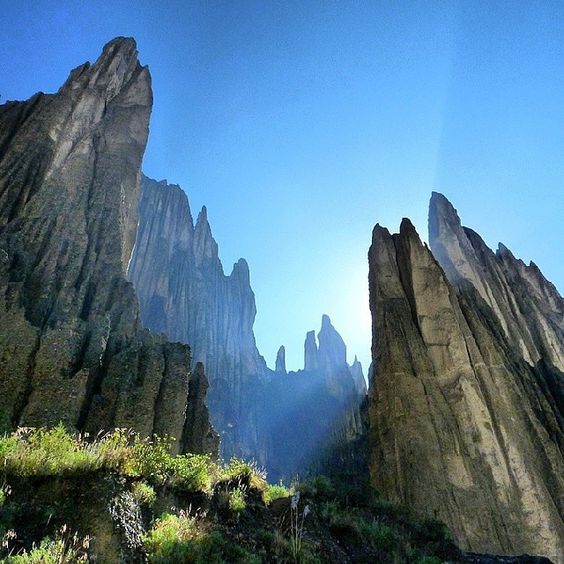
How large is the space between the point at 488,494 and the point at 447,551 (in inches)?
481

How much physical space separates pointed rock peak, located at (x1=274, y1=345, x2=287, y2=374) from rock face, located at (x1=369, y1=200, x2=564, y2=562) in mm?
97200

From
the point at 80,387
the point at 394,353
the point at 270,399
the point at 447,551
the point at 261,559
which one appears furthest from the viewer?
the point at 270,399

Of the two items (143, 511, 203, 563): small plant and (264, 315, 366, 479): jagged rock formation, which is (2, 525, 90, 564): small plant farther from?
(264, 315, 366, 479): jagged rock formation

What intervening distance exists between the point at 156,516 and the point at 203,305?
349 ft

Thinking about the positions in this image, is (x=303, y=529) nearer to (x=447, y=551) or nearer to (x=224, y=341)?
(x=447, y=551)

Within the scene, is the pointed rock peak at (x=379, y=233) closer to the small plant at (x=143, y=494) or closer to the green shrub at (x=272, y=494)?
Answer: the green shrub at (x=272, y=494)

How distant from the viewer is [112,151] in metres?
52.3

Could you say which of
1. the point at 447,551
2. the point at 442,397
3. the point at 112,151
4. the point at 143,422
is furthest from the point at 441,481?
the point at 112,151

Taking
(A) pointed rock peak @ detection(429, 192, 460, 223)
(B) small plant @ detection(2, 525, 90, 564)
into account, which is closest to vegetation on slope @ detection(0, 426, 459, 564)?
(B) small plant @ detection(2, 525, 90, 564)

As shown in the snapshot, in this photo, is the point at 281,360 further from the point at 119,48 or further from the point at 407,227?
the point at 407,227

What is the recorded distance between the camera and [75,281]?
1368 inches

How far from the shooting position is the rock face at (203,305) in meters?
98.8

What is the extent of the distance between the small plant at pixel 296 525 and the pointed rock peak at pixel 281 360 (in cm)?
12144

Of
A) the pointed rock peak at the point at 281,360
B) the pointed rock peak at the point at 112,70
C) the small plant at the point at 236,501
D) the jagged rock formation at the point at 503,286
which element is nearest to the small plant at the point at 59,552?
the small plant at the point at 236,501
